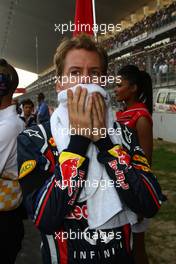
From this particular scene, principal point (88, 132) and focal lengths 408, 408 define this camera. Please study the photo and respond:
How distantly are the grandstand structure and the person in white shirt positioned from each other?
8.12 metres

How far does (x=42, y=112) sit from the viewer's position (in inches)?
408

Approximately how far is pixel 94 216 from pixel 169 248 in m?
2.80

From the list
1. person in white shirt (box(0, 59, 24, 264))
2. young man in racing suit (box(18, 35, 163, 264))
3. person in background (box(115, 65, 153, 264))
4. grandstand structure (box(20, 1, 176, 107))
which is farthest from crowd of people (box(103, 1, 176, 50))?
young man in racing suit (box(18, 35, 163, 264))

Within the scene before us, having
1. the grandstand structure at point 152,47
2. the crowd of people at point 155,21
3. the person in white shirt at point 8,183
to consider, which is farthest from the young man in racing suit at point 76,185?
the crowd of people at point 155,21

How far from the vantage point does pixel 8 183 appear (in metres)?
2.07

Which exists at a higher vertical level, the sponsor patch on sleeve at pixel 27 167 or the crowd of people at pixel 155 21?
the crowd of people at pixel 155 21

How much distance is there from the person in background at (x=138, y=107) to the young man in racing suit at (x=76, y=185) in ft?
3.24

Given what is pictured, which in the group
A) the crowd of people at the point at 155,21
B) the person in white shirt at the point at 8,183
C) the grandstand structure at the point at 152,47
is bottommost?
the person in white shirt at the point at 8,183

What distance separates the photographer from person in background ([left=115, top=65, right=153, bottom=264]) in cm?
238

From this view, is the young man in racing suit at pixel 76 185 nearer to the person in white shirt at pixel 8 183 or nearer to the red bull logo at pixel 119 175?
the red bull logo at pixel 119 175

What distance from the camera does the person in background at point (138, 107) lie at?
2.38m

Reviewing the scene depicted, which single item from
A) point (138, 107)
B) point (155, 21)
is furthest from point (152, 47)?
point (138, 107)

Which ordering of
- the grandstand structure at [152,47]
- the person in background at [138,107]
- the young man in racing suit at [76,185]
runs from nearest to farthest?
the young man in racing suit at [76,185], the person in background at [138,107], the grandstand structure at [152,47]

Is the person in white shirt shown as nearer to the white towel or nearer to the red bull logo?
the white towel
